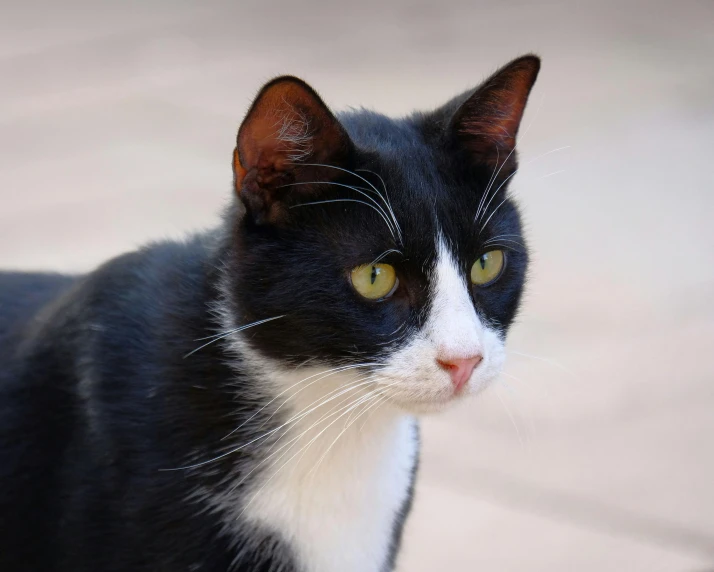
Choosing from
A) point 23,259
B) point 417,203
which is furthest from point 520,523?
point 23,259

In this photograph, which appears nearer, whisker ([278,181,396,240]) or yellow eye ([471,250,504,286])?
whisker ([278,181,396,240])

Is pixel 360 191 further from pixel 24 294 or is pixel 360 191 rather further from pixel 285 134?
pixel 24 294

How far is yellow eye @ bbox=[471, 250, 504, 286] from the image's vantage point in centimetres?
171

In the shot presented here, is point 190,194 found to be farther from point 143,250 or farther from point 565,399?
point 143,250

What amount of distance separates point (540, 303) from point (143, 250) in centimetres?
181

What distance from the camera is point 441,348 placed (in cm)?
155

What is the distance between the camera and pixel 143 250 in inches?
76.7

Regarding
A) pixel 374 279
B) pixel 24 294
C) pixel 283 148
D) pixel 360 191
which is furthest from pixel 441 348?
pixel 24 294

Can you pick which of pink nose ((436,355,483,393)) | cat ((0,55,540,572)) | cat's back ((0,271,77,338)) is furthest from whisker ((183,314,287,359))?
cat's back ((0,271,77,338))

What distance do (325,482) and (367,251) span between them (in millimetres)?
446

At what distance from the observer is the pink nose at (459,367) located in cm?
155

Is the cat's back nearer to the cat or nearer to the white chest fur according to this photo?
the cat

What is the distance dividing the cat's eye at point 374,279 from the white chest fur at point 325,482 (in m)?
0.20

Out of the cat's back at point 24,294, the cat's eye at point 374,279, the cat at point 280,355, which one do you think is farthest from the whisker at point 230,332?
the cat's back at point 24,294
